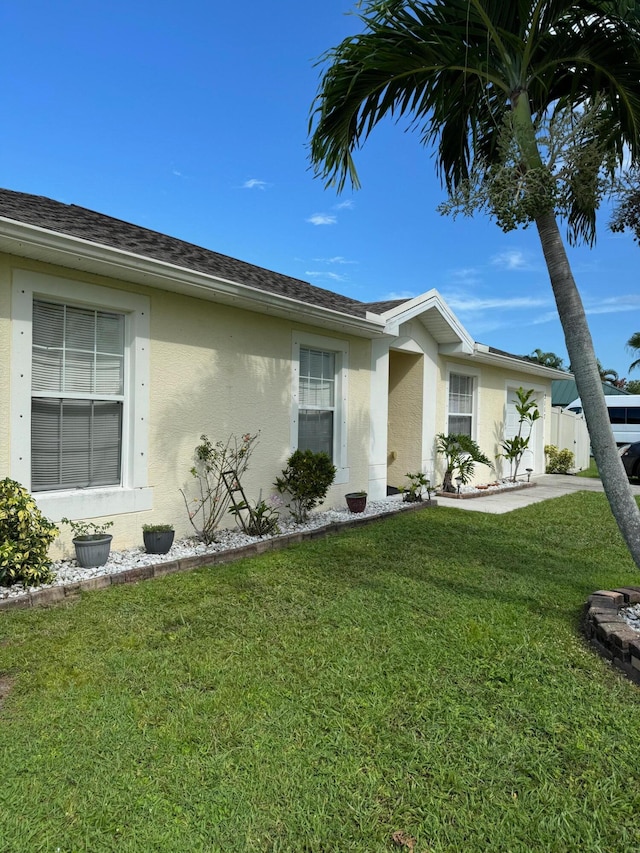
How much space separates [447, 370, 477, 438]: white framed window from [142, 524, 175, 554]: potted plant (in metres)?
8.34

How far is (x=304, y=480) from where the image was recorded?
7582mm

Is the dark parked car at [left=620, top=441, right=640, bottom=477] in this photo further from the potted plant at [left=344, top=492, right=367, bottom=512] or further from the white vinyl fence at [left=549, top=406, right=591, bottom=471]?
the potted plant at [left=344, top=492, right=367, bottom=512]

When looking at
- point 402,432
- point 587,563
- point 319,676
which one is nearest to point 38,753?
point 319,676

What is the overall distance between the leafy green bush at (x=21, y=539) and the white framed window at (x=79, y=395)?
59 cm

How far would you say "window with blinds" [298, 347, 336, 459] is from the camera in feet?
27.4

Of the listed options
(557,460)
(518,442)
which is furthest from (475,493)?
(557,460)

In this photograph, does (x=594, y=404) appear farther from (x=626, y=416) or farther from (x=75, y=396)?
(x=626, y=416)

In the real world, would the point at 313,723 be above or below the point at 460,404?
below

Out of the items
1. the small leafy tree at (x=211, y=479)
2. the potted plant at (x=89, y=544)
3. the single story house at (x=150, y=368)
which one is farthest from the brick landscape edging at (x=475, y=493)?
the potted plant at (x=89, y=544)

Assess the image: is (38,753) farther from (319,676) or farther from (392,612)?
(392,612)

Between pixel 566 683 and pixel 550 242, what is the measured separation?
3.22 meters

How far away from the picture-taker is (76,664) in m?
3.37

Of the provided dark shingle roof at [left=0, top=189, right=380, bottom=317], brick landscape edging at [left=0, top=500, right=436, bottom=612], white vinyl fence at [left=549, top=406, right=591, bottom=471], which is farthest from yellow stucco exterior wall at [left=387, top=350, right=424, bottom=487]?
white vinyl fence at [left=549, top=406, right=591, bottom=471]

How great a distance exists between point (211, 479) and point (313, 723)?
14.6ft
